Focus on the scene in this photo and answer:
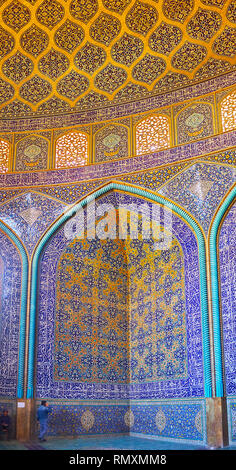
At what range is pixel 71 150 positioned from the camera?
11.3m

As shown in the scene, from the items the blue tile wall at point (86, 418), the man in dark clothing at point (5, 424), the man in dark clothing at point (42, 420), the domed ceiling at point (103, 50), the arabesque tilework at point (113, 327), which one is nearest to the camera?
the man in dark clothing at point (42, 420)

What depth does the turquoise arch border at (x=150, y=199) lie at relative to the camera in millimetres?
9086

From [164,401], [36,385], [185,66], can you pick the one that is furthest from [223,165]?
[36,385]

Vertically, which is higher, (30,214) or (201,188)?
(201,188)

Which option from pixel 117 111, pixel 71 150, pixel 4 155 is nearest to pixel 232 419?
pixel 71 150

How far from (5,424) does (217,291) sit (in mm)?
4101

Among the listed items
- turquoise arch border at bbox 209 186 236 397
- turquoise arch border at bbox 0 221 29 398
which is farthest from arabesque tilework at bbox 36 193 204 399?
turquoise arch border at bbox 209 186 236 397

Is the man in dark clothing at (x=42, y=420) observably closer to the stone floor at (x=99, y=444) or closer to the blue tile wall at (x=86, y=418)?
the stone floor at (x=99, y=444)

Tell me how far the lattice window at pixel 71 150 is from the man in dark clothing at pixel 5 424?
4587 millimetres

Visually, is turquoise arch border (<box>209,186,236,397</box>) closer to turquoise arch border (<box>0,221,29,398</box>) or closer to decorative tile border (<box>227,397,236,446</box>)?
decorative tile border (<box>227,397,236,446</box>)

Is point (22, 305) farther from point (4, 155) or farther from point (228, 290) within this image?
point (228, 290)

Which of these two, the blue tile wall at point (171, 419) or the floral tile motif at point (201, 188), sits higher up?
the floral tile motif at point (201, 188)

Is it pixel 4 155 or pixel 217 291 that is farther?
pixel 4 155

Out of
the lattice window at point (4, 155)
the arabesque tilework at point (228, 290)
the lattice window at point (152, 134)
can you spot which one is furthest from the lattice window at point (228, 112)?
the lattice window at point (4, 155)
